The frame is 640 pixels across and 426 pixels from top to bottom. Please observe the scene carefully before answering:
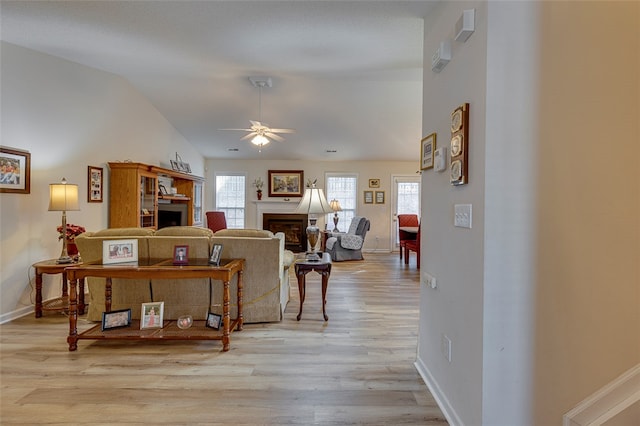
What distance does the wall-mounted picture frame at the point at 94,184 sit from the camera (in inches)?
172

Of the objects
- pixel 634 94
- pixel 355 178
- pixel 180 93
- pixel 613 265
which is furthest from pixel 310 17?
pixel 355 178

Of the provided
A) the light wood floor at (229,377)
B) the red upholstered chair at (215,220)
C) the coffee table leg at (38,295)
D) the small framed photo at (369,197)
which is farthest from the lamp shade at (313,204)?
the small framed photo at (369,197)

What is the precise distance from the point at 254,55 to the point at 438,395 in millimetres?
3681

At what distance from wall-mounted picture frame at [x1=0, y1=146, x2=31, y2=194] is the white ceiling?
1.14 metres

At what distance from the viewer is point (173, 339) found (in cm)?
261

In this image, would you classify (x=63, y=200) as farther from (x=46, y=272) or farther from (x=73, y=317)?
(x=73, y=317)

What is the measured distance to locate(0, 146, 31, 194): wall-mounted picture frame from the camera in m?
3.25

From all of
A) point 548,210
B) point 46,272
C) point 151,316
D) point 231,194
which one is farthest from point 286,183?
point 548,210

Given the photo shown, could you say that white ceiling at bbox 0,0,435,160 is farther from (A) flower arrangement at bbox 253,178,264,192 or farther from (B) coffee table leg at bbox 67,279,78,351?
(B) coffee table leg at bbox 67,279,78,351

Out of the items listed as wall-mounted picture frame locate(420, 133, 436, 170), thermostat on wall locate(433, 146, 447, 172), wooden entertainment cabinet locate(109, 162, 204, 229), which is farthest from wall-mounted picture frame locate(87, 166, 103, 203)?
thermostat on wall locate(433, 146, 447, 172)

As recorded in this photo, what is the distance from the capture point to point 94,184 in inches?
175

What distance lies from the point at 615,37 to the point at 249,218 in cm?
770

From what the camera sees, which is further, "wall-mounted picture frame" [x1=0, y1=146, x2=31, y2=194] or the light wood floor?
"wall-mounted picture frame" [x1=0, y1=146, x2=31, y2=194]

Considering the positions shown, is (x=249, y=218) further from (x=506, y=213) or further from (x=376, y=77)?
(x=506, y=213)
